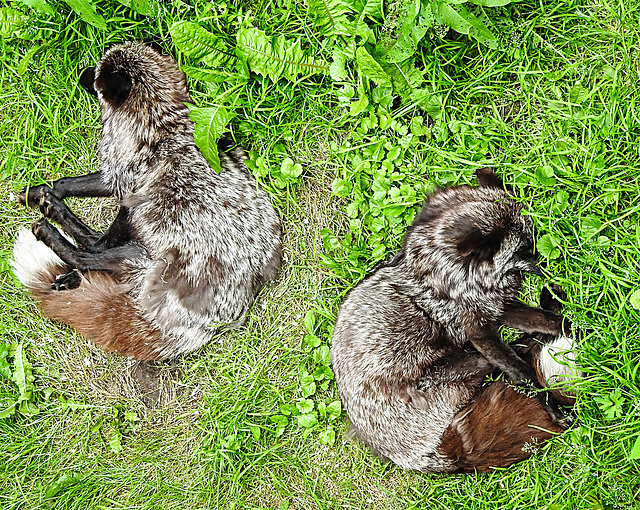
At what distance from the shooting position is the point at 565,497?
385 centimetres

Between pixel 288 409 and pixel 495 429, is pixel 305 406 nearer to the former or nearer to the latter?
pixel 288 409

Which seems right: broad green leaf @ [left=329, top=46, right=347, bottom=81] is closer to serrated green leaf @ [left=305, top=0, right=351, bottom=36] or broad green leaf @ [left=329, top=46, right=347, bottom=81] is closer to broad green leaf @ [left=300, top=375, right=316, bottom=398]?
serrated green leaf @ [left=305, top=0, right=351, bottom=36]

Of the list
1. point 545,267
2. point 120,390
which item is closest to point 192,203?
point 120,390

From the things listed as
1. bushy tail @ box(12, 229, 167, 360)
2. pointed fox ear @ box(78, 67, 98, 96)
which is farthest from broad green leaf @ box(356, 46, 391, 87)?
bushy tail @ box(12, 229, 167, 360)

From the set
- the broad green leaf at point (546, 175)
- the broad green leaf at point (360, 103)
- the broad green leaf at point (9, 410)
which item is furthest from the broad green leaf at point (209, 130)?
the broad green leaf at point (9, 410)

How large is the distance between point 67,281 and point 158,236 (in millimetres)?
843

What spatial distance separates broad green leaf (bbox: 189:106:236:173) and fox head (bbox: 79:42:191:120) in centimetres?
24

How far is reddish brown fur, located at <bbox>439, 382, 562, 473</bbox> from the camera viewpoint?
11.7 ft

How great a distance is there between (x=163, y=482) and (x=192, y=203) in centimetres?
231

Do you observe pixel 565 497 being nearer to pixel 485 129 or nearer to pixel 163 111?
pixel 485 129

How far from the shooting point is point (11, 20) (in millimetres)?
4238

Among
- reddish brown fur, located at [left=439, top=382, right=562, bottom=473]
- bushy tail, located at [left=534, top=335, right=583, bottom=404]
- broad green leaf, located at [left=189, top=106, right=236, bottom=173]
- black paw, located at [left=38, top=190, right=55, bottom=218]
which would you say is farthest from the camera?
black paw, located at [left=38, top=190, right=55, bottom=218]

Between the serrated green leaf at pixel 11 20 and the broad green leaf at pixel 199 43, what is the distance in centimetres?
136

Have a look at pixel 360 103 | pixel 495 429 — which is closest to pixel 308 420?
pixel 495 429
